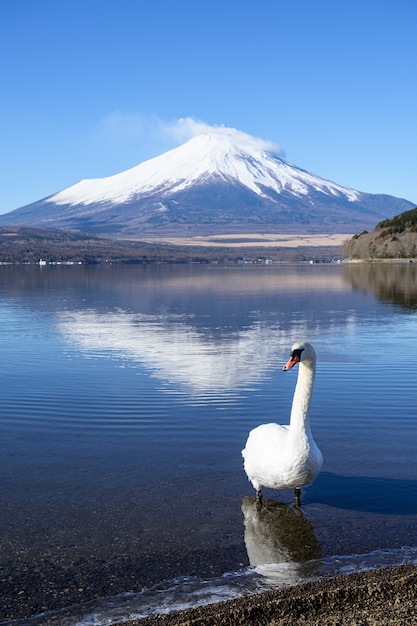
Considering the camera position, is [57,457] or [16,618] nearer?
[16,618]

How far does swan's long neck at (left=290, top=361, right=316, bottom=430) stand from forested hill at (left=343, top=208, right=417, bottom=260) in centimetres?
10748

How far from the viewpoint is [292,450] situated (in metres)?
8.78

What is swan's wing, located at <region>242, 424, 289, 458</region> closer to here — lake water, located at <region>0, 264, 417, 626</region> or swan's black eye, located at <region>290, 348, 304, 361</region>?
lake water, located at <region>0, 264, 417, 626</region>

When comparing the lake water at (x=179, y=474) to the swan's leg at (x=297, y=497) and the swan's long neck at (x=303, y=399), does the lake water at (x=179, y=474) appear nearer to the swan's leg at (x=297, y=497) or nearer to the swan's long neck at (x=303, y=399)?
the swan's leg at (x=297, y=497)

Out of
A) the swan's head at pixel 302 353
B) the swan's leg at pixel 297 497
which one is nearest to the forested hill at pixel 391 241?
the swan's head at pixel 302 353

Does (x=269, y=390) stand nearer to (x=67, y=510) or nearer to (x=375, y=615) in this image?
(x=67, y=510)

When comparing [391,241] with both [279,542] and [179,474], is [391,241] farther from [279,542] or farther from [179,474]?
[279,542]

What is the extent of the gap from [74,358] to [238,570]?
15021 millimetres

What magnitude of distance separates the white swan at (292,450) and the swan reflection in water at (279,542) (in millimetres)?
241

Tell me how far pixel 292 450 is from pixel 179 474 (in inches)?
95.3

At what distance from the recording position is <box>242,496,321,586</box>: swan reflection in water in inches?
296

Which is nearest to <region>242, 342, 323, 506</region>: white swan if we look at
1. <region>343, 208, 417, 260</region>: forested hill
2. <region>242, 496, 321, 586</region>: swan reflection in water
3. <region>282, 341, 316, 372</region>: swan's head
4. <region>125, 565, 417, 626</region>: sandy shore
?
<region>282, 341, 316, 372</region>: swan's head

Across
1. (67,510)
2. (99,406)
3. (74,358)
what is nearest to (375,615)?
(67,510)

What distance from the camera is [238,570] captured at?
7547mm
